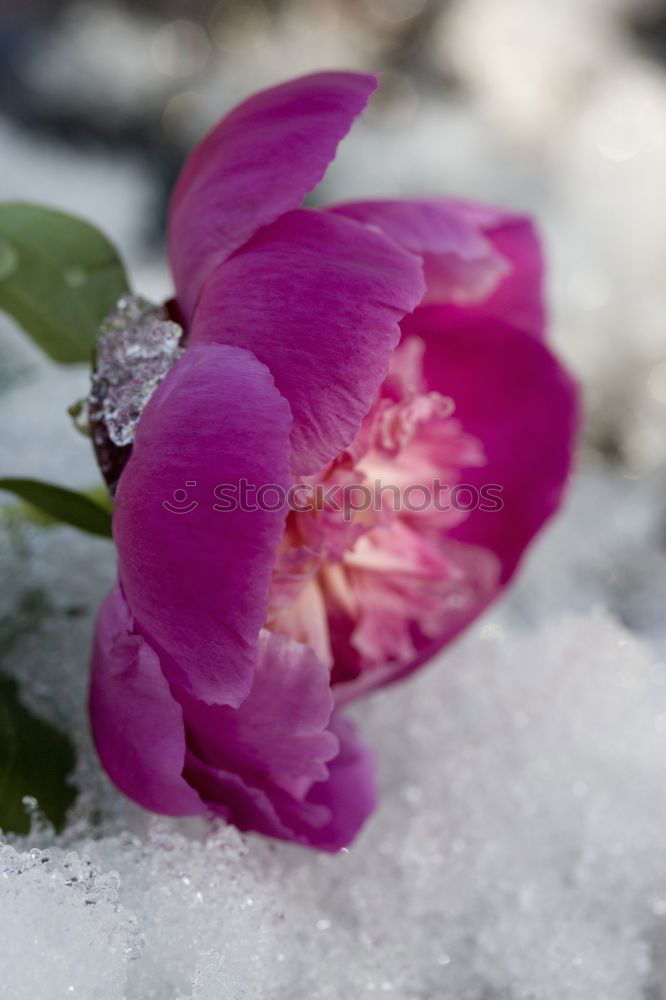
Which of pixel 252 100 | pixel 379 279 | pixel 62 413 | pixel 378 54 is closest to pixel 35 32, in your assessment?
pixel 378 54

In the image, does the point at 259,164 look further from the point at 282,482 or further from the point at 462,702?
the point at 462,702

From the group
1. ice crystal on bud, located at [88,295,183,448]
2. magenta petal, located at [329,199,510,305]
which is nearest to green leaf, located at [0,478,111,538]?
ice crystal on bud, located at [88,295,183,448]

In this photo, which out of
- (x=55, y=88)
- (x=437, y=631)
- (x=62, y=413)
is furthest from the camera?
(x=55, y=88)

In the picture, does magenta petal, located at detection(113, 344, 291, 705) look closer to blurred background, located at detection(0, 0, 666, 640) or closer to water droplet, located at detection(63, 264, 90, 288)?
water droplet, located at detection(63, 264, 90, 288)

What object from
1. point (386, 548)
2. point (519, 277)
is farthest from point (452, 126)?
point (386, 548)

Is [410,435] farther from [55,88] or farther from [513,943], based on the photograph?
[55,88]

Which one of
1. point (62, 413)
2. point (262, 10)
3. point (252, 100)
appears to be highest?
point (252, 100)
